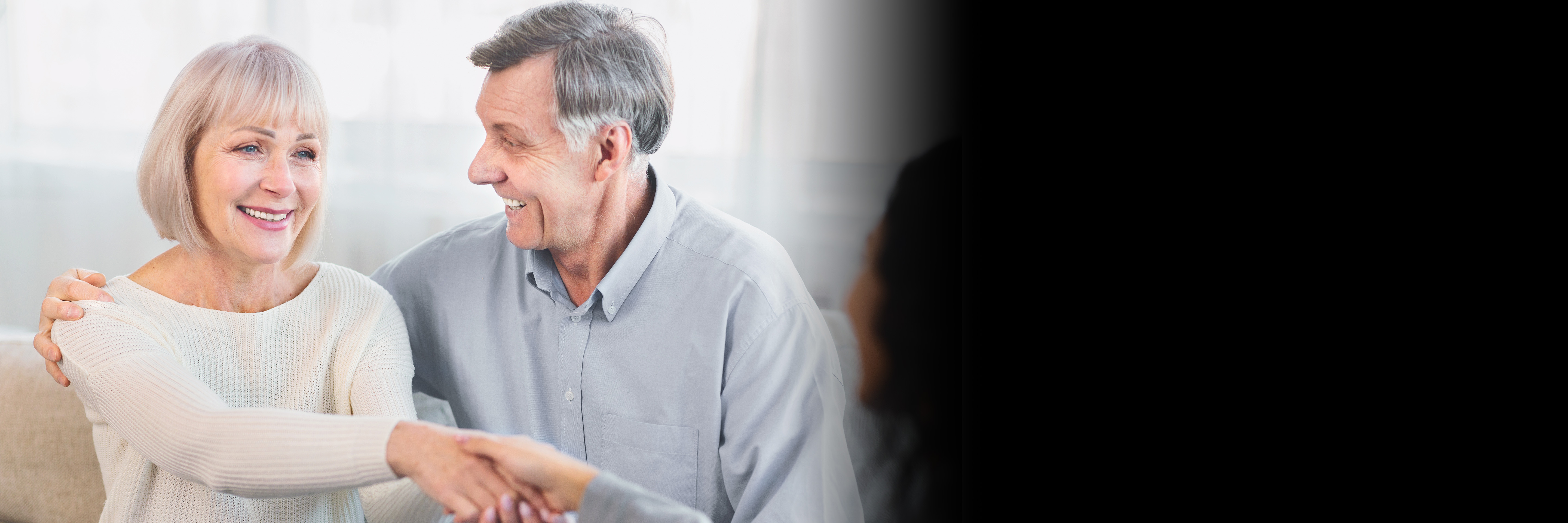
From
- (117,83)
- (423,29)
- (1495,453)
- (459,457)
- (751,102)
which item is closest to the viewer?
(1495,453)

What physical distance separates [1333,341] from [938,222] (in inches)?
12.9

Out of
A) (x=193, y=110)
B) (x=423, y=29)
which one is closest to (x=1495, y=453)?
(x=423, y=29)

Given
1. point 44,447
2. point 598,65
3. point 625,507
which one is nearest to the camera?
point 625,507

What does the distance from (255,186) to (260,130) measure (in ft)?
0.18

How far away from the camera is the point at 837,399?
0.81m

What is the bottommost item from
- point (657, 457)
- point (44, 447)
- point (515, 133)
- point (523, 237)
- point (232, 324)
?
point (44, 447)

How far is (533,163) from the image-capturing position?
2.68 feet

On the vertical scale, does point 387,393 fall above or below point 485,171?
below

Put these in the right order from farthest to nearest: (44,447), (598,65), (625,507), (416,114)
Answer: (44,447) → (416,114) → (598,65) → (625,507)

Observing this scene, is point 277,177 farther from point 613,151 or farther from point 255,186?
point 613,151

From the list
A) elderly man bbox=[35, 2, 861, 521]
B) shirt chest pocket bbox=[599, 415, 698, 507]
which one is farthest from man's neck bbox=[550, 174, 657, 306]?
shirt chest pocket bbox=[599, 415, 698, 507]

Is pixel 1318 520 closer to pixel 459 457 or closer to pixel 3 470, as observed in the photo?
pixel 459 457

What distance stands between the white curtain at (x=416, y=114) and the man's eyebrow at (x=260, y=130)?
123 millimetres

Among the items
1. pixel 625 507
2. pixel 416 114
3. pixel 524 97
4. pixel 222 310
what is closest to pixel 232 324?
pixel 222 310
